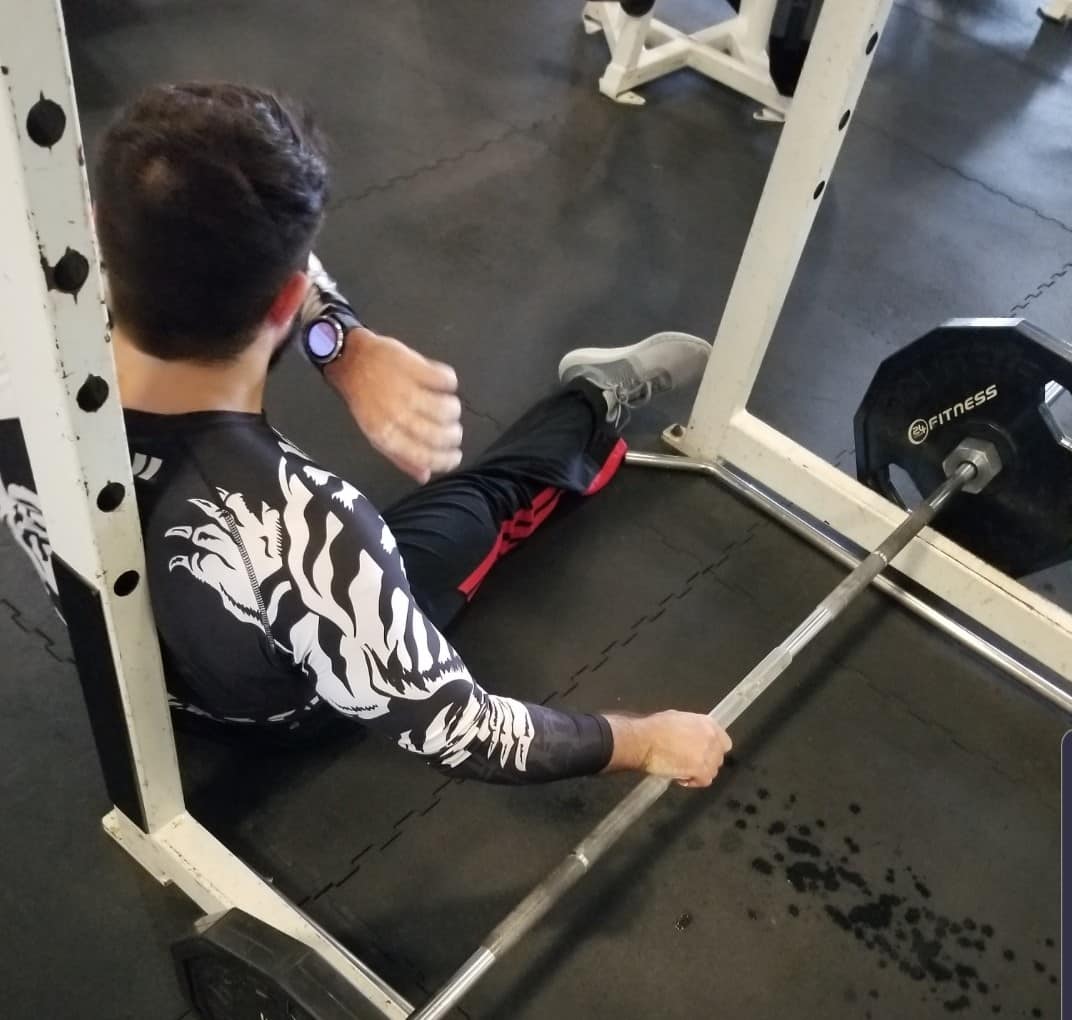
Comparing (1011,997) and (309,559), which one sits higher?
(309,559)

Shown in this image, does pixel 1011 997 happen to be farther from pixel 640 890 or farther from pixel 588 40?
pixel 588 40

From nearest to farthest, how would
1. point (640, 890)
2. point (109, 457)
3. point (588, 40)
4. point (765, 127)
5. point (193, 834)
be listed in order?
point (109, 457) → point (193, 834) → point (640, 890) → point (765, 127) → point (588, 40)

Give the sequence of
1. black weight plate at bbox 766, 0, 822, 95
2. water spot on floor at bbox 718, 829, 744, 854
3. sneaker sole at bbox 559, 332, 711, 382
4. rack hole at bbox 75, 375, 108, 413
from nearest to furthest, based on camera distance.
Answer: rack hole at bbox 75, 375, 108, 413 < water spot on floor at bbox 718, 829, 744, 854 < sneaker sole at bbox 559, 332, 711, 382 < black weight plate at bbox 766, 0, 822, 95

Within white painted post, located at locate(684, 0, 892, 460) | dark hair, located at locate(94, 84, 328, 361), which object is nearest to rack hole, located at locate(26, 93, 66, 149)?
dark hair, located at locate(94, 84, 328, 361)

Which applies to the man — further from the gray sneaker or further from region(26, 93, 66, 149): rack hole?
the gray sneaker

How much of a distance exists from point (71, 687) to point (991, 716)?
145cm

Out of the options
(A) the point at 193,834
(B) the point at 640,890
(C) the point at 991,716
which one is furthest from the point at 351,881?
(C) the point at 991,716

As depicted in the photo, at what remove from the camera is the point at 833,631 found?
192 centimetres

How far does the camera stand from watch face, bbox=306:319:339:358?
4.23 feet

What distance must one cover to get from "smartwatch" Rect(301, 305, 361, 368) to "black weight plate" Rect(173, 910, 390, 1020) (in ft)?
2.04

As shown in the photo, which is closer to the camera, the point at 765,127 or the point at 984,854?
the point at 984,854

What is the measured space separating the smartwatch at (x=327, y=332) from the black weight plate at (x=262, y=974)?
2.04 feet

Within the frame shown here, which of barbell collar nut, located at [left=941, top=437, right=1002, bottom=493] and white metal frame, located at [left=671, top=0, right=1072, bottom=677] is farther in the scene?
barbell collar nut, located at [left=941, top=437, right=1002, bottom=493]

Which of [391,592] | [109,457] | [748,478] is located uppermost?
[109,457]
